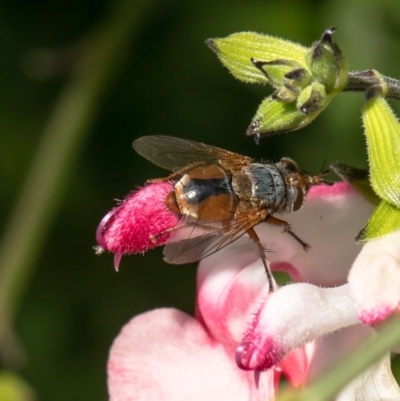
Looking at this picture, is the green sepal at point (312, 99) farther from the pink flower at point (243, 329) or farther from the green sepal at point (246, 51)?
the pink flower at point (243, 329)

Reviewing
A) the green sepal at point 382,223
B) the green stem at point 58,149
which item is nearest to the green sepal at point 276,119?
the green sepal at point 382,223

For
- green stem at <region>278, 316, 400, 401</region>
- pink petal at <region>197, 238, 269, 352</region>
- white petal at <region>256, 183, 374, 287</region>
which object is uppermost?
green stem at <region>278, 316, 400, 401</region>

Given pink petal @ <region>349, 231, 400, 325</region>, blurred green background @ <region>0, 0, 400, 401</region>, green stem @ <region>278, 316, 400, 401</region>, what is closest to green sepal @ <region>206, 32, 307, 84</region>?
pink petal @ <region>349, 231, 400, 325</region>

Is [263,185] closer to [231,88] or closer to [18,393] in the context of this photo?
[18,393]

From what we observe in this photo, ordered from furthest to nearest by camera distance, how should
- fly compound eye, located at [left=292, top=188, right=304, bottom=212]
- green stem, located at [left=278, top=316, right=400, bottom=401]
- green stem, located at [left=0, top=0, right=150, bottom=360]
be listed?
green stem, located at [left=0, top=0, right=150, bottom=360]
fly compound eye, located at [left=292, top=188, right=304, bottom=212]
green stem, located at [left=278, top=316, right=400, bottom=401]

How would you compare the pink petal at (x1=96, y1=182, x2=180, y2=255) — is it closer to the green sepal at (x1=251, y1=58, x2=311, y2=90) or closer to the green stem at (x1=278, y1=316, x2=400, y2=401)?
the green sepal at (x1=251, y1=58, x2=311, y2=90)

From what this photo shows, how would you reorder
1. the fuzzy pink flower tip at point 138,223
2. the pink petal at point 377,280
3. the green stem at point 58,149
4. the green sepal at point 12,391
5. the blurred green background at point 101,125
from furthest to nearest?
1. the blurred green background at point 101,125
2. the green stem at point 58,149
3. the green sepal at point 12,391
4. the fuzzy pink flower tip at point 138,223
5. the pink petal at point 377,280

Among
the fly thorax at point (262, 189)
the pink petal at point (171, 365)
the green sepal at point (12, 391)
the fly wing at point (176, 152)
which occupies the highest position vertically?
the fly wing at point (176, 152)

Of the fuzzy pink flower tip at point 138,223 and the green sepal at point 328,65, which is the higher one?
the green sepal at point 328,65
